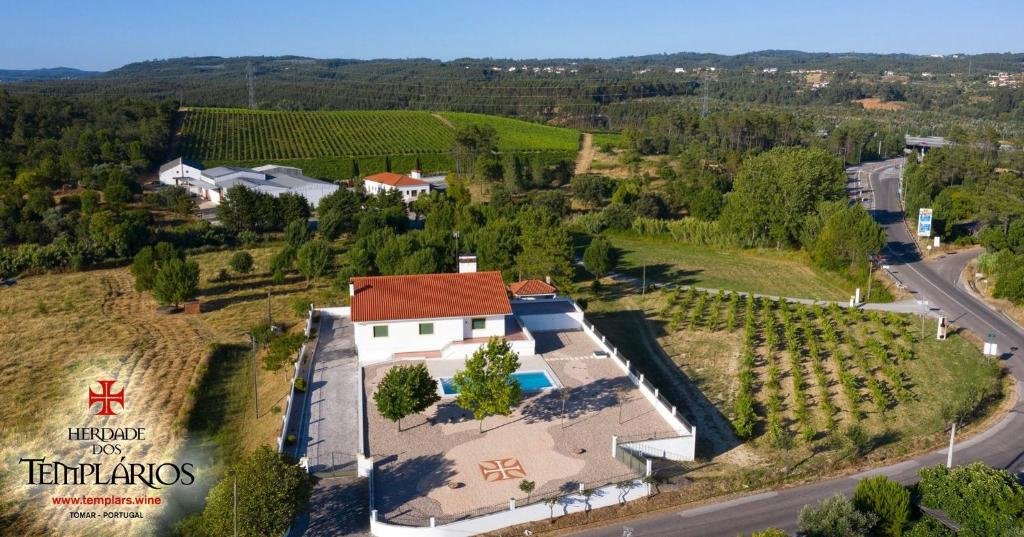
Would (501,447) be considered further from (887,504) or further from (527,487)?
(887,504)

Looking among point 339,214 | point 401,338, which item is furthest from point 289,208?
point 401,338

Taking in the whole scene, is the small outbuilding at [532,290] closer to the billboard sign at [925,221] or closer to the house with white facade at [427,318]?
the house with white facade at [427,318]

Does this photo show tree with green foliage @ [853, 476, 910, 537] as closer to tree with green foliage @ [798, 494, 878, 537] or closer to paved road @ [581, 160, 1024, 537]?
tree with green foliage @ [798, 494, 878, 537]

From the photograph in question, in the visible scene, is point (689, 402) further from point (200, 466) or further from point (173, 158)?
point (173, 158)

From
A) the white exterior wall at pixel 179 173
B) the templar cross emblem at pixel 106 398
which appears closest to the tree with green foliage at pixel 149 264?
the templar cross emblem at pixel 106 398

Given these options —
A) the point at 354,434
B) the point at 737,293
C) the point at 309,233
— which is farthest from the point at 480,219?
the point at 354,434

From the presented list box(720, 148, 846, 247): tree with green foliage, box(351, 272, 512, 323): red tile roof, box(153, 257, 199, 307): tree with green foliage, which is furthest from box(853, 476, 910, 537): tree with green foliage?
box(720, 148, 846, 247): tree with green foliage
